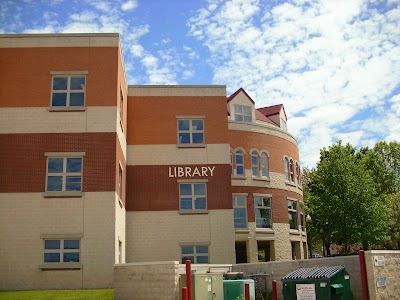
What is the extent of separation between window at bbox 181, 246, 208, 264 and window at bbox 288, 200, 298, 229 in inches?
458

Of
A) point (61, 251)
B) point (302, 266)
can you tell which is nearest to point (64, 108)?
point (61, 251)

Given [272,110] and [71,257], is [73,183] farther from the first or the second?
[272,110]

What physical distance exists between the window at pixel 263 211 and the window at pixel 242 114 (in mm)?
5733

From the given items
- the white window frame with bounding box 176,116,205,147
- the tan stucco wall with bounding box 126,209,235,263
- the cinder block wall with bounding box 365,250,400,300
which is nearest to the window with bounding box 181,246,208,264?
the tan stucco wall with bounding box 126,209,235,263

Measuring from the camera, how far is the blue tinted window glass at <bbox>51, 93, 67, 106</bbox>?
931 inches

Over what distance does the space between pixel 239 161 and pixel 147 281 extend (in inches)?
706

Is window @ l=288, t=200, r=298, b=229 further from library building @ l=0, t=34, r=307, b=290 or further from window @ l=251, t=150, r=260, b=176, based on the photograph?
library building @ l=0, t=34, r=307, b=290

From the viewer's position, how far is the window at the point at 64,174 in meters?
22.6

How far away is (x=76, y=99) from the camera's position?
23.7 m

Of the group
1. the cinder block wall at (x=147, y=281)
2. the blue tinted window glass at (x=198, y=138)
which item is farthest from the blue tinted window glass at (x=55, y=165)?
the blue tinted window glass at (x=198, y=138)

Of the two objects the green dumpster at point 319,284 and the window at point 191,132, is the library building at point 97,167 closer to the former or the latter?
the window at point 191,132

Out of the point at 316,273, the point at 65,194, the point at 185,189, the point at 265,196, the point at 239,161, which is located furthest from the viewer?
the point at 265,196

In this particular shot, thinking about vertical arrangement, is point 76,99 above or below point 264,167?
above

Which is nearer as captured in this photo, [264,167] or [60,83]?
[60,83]
